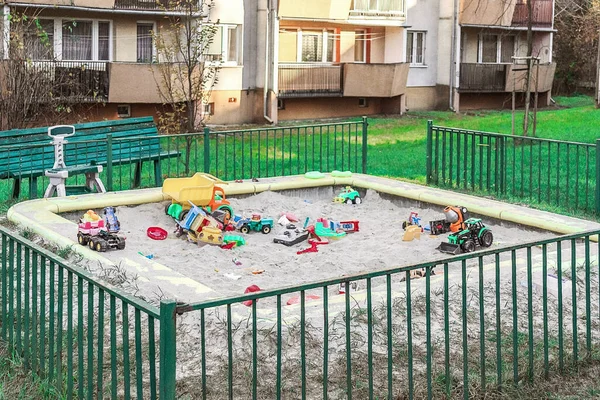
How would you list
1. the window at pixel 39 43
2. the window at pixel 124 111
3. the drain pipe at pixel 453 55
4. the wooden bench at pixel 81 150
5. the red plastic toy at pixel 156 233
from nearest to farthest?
1. the red plastic toy at pixel 156 233
2. the wooden bench at pixel 81 150
3. the window at pixel 39 43
4. the window at pixel 124 111
5. the drain pipe at pixel 453 55

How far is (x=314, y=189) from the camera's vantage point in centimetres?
1528

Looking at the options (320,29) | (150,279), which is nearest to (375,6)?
(320,29)

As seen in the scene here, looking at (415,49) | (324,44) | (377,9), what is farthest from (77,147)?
(415,49)

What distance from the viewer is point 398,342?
744 centimetres

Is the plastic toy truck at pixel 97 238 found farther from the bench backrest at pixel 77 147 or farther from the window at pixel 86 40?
the window at pixel 86 40

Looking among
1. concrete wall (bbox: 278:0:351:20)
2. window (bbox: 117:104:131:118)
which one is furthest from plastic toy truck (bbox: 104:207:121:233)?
concrete wall (bbox: 278:0:351:20)

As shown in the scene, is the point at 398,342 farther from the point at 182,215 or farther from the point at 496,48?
the point at 496,48

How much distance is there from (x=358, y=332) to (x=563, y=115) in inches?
1051

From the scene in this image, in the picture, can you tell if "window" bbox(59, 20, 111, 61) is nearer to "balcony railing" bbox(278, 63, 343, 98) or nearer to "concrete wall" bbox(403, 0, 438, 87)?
"balcony railing" bbox(278, 63, 343, 98)

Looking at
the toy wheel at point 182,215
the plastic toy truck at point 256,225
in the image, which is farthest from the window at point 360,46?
the toy wheel at point 182,215

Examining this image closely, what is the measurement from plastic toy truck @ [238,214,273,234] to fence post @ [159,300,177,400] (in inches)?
294

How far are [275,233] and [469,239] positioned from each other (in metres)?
2.67

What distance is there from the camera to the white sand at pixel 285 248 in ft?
34.2

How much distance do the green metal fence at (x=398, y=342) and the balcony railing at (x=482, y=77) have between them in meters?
29.2
